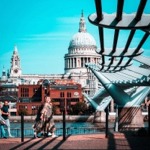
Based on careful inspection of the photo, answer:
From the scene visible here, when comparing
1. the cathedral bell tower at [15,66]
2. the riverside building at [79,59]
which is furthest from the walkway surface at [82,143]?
the cathedral bell tower at [15,66]

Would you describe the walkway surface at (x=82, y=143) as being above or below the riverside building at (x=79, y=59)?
below

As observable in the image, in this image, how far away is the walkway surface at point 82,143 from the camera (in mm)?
12504

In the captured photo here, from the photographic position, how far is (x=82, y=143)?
13539 millimetres

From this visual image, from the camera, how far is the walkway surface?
41.0ft

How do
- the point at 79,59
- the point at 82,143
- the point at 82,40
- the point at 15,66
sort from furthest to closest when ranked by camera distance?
the point at 15,66
the point at 82,40
the point at 79,59
the point at 82,143

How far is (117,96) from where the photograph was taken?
→ 41219mm

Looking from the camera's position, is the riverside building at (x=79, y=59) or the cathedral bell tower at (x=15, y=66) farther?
the cathedral bell tower at (x=15, y=66)

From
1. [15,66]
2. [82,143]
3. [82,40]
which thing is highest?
[82,40]

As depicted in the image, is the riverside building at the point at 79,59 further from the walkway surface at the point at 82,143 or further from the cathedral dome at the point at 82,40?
the walkway surface at the point at 82,143

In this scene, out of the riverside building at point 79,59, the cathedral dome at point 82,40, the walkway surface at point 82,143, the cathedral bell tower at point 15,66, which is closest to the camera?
the walkway surface at point 82,143

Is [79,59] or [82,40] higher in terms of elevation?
[82,40]

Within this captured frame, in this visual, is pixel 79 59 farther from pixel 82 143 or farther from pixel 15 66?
pixel 82 143

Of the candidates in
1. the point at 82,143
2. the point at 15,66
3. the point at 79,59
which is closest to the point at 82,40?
the point at 79,59

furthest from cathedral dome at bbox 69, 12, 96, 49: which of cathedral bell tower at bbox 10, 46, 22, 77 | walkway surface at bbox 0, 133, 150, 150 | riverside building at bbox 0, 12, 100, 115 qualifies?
walkway surface at bbox 0, 133, 150, 150
